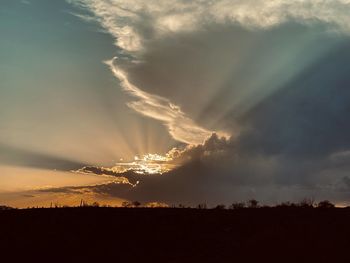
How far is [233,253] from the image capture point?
26594 millimetres

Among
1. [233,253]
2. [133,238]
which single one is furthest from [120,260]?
[233,253]

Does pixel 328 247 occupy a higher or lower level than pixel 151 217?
lower

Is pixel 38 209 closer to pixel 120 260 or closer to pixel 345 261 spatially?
pixel 120 260

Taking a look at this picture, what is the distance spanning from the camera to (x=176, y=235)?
1161 inches

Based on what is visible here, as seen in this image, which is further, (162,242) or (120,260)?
(162,242)

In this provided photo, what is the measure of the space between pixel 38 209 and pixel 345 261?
1901 cm

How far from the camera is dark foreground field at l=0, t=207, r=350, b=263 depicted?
1026 inches

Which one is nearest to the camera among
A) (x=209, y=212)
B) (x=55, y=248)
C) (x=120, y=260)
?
(x=120, y=260)

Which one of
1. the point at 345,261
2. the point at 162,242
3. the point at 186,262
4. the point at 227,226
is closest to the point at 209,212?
the point at 227,226

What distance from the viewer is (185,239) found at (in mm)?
28891

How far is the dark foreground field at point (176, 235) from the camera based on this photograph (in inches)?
1026

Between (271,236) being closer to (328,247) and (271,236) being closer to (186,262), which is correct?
(328,247)

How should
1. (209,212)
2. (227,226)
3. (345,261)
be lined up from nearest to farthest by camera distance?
(345,261) < (227,226) < (209,212)

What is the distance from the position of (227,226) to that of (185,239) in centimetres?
290
